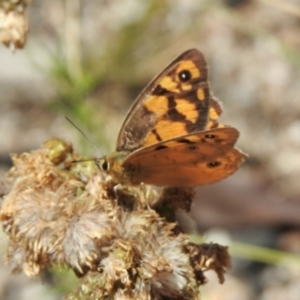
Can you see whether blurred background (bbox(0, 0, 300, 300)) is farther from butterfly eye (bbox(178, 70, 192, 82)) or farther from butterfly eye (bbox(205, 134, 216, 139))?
butterfly eye (bbox(205, 134, 216, 139))

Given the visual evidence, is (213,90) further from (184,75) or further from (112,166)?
(112,166)

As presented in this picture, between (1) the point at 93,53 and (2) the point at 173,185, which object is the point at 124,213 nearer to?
(2) the point at 173,185

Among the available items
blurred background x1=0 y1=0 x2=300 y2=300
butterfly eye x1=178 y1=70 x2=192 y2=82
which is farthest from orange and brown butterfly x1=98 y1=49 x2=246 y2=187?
blurred background x1=0 y1=0 x2=300 y2=300

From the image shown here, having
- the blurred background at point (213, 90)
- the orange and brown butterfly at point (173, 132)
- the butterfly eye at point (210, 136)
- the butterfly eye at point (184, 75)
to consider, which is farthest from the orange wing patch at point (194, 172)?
the blurred background at point (213, 90)

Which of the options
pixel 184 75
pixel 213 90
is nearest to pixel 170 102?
pixel 184 75

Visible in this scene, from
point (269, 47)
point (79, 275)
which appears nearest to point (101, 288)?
point (79, 275)

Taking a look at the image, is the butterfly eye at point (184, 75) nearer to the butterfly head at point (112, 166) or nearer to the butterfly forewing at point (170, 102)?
the butterfly forewing at point (170, 102)
